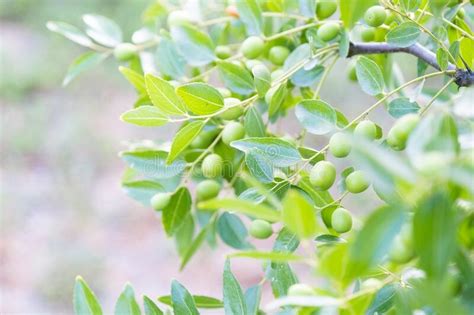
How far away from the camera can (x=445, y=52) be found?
1.57ft

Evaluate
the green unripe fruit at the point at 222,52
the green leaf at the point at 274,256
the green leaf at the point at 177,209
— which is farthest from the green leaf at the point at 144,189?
the green leaf at the point at 274,256

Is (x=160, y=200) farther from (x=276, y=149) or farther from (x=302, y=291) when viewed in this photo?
(x=302, y=291)

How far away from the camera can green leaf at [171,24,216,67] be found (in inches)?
25.0

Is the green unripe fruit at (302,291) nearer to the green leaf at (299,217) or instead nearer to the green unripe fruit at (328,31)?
the green leaf at (299,217)

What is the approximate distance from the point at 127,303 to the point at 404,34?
0.91 ft

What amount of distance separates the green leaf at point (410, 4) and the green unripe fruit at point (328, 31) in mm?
63

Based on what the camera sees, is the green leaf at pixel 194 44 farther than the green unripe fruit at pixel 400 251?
Yes

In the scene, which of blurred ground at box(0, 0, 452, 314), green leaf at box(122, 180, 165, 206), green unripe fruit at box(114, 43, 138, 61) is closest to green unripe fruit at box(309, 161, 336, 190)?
green leaf at box(122, 180, 165, 206)

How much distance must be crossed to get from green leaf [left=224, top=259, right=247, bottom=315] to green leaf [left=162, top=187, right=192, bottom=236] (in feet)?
0.48

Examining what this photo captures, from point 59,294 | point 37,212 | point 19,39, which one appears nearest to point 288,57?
point 59,294

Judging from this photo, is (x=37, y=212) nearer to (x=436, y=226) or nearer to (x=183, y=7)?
(x=183, y=7)

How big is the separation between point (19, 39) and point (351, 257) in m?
2.98

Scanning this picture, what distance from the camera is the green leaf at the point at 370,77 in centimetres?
52

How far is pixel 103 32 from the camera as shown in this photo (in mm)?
784
